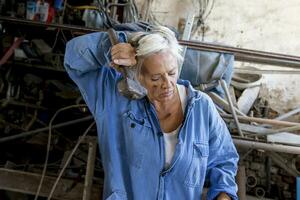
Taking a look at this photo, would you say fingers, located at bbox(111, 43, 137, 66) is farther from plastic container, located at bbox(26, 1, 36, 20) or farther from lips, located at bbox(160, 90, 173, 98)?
plastic container, located at bbox(26, 1, 36, 20)

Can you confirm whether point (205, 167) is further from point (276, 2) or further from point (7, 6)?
point (7, 6)

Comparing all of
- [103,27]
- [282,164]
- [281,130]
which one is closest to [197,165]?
[281,130]

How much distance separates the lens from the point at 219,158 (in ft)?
5.55

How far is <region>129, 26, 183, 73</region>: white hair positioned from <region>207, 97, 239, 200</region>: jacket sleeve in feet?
1.19

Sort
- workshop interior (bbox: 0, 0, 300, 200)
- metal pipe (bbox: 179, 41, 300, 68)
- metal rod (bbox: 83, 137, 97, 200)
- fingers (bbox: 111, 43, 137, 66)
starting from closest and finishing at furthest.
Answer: fingers (bbox: 111, 43, 137, 66) < metal pipe (bbox: 179, 41, 300, 68) < metal rod (bbox: 83, 137, 97, 200) < workshop interior (bbox: 0, 0, 300, 200)

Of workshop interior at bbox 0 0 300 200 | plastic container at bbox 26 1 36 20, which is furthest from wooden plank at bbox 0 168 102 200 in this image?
plastic container at bbox 26 1 36 20

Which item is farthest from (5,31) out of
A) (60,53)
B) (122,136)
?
(122,136)

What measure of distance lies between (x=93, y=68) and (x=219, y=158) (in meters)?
0.76

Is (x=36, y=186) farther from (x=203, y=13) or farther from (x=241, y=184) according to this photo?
(x=203, y=13)

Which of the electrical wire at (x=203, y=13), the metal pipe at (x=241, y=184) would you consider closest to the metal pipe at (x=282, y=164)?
the metal pipe at (x=241, y=184)

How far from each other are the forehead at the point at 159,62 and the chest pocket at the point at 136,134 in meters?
0.26

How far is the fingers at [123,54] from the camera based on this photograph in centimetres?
145

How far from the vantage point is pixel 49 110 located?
10.3ft

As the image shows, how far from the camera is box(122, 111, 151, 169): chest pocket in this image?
161 cm
